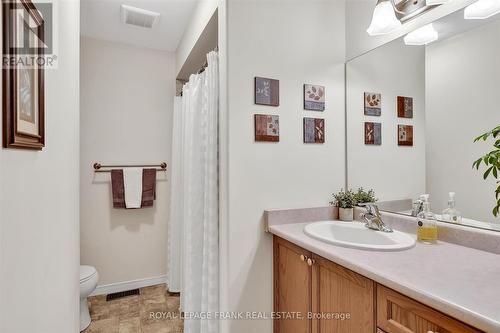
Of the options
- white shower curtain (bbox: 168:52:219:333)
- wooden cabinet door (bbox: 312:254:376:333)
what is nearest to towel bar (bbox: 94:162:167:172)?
white shower curtain (bbox: 168:52:219:333)

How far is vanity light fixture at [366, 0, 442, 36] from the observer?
1408 mm

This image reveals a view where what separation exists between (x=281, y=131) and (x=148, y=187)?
172cm

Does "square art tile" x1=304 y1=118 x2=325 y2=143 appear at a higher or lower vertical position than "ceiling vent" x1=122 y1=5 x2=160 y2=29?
lower

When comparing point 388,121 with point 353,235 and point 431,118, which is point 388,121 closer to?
point 431,118

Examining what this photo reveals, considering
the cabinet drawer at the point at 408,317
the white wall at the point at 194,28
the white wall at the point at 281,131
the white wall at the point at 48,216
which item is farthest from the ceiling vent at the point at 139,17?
the cabinet drawer at the point at 408,317

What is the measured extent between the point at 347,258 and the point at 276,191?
0.65 meters

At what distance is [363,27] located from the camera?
1752 mm

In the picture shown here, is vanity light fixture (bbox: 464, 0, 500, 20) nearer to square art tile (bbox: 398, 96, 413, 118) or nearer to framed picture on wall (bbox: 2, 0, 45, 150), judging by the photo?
square art tile (bbox: 398, 96, 413, 118)

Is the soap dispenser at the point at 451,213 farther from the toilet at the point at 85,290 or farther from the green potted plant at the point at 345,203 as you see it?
the toilet at the point at 85,290

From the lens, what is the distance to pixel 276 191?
5.39ft

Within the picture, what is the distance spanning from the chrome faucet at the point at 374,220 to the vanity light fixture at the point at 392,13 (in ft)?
3.27

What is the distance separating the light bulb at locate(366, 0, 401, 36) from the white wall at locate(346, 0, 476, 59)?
0.14 ft

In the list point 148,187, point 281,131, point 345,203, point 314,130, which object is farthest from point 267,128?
point 148,187

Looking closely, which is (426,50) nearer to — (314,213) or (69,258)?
(314,213)
